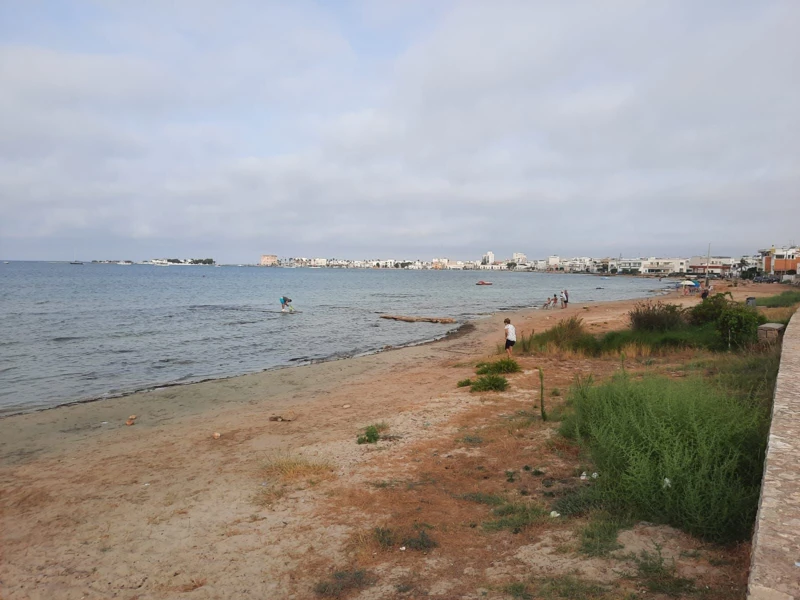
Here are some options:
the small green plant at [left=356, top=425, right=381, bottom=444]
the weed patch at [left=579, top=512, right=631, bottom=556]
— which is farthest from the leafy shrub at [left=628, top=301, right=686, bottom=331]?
→ the weed patch at [left=579, top=512, right=631, bottom=556]

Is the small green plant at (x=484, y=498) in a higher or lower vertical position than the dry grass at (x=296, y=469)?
higher

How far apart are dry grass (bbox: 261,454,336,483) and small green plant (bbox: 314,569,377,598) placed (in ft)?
8.59

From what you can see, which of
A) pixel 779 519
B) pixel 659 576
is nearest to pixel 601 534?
pixel 659 576

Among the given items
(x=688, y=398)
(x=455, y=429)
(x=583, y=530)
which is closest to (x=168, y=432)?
(x=455, y=429)

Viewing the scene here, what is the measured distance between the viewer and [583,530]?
15.1ft

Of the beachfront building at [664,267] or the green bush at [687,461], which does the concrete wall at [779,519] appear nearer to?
the green bush at [687,461]

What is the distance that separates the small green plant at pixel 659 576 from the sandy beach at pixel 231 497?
27cm

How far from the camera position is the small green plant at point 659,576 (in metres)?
3.51

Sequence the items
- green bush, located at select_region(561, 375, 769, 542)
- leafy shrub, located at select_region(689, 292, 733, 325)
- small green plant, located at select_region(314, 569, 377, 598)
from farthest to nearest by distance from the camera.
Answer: leafy shrub, located at select_region(689, 292, 733, 325) → small green plant, located at select_region(314, 569, 377, 598) → green bush, located at select_region(561, 375, 769, 542)

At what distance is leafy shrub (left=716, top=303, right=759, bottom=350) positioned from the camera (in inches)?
535

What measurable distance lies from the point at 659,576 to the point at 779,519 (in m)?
1.03

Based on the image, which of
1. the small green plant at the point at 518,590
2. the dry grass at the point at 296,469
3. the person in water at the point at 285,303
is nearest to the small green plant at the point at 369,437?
the dry grass at the point at 296,469

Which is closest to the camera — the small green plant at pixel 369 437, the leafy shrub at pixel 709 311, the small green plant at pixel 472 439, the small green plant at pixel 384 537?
the small green plant at pixel 384 537

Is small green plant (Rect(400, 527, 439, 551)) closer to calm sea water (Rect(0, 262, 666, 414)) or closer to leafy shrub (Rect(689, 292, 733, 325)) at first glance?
calm sea water (Rect(0, 262, 666, 414))
